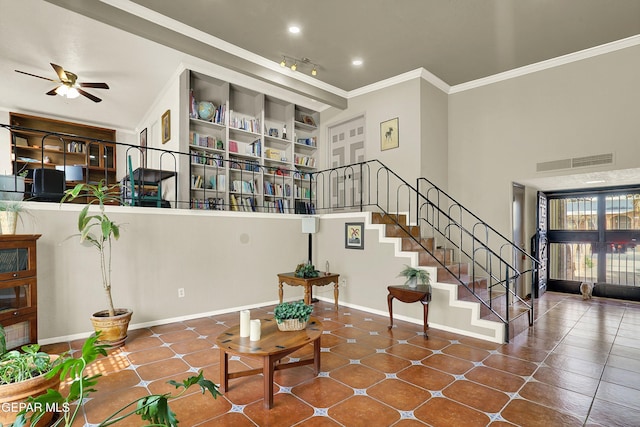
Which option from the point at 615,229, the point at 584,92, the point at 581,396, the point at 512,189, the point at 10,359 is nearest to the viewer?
the point at 10,359

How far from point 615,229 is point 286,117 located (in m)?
6.72

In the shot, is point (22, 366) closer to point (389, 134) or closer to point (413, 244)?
point (413, 244)

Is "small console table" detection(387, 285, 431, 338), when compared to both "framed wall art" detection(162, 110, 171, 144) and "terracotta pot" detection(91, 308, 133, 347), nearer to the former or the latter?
"terracotta pot" detection(91, 308, 133, 347)

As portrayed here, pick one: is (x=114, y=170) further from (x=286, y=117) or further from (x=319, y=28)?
(x=319, y=28)

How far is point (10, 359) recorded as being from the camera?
218cm

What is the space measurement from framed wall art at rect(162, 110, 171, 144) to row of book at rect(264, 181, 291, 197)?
1940 millimetres

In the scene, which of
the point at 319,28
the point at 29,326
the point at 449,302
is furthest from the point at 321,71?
the point at 29,326

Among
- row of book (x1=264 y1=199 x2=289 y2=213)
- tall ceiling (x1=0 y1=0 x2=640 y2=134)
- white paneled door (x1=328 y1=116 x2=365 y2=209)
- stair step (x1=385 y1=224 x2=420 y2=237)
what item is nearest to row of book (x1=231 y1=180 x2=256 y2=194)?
row of book (x1=264 y1=199 x2=289 y2=213)

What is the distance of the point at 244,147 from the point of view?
21.1 feet

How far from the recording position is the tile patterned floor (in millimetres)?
2334

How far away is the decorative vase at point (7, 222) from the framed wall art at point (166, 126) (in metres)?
3.03

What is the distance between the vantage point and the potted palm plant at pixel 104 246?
138 inches

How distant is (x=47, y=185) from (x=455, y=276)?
503 centimetres

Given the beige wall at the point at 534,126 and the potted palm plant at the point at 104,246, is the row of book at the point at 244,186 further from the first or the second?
the beige wall at the point at 534,126
